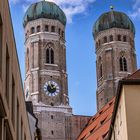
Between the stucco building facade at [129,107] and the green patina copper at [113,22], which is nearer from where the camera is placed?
the stucco building facade at [129,107]

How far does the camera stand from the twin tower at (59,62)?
7350cm

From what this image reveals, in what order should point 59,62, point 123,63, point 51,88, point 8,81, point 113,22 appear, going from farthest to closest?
point 113,22, point 123,63, point 59,62, point 51,88, point 8,81

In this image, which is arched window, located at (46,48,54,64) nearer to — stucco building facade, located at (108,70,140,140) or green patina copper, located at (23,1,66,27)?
green patina copper, located at (23,1,66,27)

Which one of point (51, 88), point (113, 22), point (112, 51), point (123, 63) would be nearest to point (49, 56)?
point (51, 88)

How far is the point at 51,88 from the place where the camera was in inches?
2970

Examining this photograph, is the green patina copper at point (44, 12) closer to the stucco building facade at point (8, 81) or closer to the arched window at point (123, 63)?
the arched window at point (123, 63)

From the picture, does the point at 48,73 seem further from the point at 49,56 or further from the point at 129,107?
the point at 129,107

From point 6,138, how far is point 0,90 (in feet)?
10.6

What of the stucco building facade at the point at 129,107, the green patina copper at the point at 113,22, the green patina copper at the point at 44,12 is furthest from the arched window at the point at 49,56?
the stucco building facade at the point at 129,107

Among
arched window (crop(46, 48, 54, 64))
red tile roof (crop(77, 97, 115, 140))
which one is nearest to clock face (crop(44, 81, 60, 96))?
arched window (crop(46, 48, 54, 64))

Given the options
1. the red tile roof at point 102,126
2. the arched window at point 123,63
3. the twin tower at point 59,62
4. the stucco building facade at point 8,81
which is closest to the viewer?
the stucco building facade at point 8,81

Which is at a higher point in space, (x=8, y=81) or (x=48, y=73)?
(x=48, y=73)

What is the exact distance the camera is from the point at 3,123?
17.4 meters

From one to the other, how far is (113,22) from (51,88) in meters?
15.9
